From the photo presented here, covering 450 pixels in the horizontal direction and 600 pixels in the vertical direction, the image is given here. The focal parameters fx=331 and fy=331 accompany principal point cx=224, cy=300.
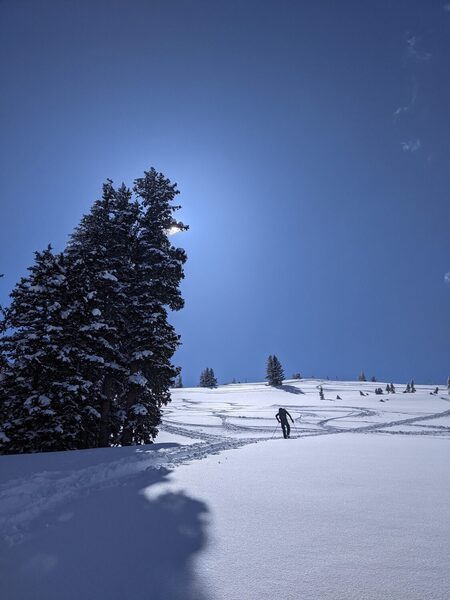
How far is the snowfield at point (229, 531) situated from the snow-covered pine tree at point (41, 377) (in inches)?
179

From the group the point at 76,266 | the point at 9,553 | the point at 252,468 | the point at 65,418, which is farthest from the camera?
the point at 76,266

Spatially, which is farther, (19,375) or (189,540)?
(19,375)

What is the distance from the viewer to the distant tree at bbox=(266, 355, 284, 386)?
7588 centimetres

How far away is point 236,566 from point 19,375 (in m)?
13.2

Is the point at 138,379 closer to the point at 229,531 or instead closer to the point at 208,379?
the point at 229,531

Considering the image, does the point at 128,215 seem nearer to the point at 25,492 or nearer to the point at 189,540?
the point at 25,492

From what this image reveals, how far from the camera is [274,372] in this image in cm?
7619

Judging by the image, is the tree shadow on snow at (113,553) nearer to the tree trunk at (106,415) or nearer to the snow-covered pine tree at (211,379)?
the tree trunk at (106,415)

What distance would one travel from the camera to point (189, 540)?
4.29 meters

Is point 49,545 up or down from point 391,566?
down

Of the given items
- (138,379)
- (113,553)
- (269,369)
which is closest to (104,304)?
(138,379)

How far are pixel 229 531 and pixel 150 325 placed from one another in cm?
1289

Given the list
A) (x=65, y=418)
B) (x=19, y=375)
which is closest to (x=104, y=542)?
(x=65, y=418)

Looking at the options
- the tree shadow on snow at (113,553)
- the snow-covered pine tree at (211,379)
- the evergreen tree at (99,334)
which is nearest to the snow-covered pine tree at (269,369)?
the snow-covered pine tree at (211,379)
